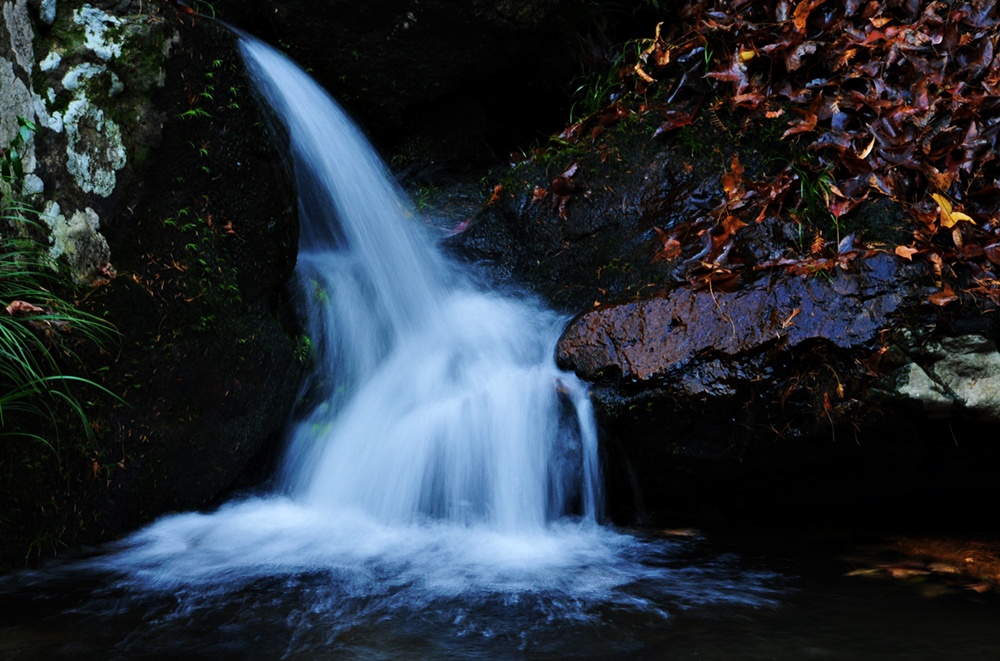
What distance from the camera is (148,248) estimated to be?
12.3ft

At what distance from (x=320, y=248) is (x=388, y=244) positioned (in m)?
0.45

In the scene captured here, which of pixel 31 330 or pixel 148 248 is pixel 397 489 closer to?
pixel 148 248

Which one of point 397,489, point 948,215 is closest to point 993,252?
point 948,215

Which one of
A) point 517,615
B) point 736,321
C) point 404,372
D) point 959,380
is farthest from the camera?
point 404,372

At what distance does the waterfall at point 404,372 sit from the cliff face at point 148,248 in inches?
17.2

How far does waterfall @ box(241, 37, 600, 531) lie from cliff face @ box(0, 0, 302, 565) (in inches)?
17.2

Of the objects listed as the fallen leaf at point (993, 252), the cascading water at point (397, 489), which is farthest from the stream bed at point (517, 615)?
the fallen leaf at point (993, 252)

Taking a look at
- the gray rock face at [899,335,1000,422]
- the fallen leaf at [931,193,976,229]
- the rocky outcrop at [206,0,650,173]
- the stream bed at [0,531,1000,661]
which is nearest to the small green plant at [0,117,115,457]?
the stream bed at [0,531,1000,661]

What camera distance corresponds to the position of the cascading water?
2.87 meters

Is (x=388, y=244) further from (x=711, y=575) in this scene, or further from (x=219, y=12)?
(x=711, y=575)

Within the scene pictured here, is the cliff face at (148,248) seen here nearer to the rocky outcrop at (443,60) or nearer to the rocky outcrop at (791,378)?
the rocky outcrop at (791,378)

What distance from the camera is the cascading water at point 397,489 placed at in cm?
287

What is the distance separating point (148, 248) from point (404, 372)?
5.05ft

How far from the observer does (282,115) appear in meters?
4.85
